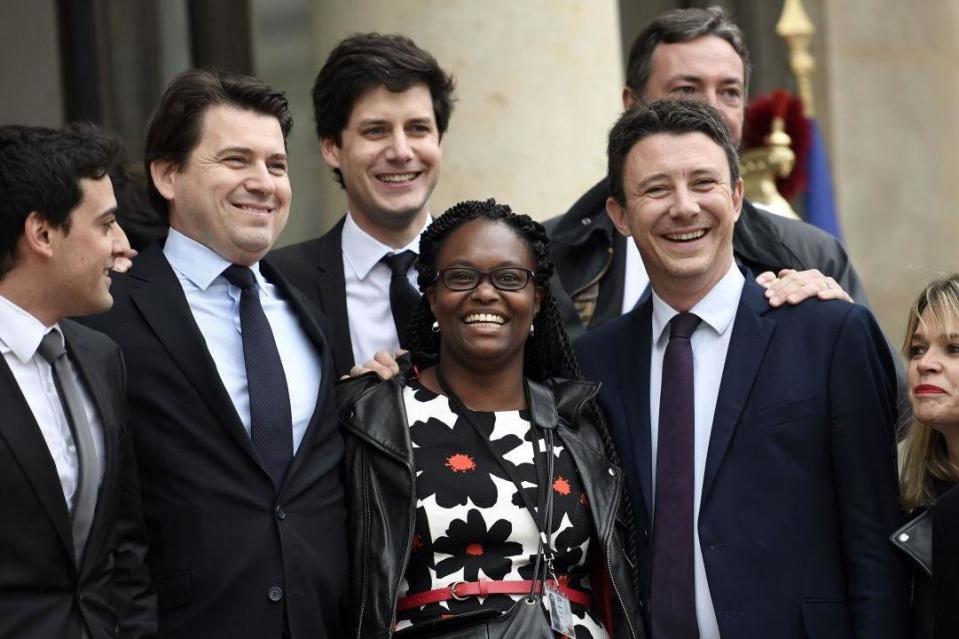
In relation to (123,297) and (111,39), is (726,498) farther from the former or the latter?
(111,39)

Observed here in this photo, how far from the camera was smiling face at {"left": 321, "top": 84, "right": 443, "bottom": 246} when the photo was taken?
5.91 metres

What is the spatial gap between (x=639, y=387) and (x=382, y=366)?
2.38ft

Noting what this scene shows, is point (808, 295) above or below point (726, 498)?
above

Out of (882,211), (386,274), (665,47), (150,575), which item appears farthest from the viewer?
(882,211)

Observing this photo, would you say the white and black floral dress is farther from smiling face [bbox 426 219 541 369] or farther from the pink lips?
the pink lips

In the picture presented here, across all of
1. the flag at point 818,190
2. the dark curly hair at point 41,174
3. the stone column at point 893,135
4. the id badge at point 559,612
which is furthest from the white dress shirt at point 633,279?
the stone column at point 893,135

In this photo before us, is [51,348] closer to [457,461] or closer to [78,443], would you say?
[78,443]

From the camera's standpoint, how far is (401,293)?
5781 millimetres

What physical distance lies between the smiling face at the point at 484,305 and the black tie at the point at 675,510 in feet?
1.44

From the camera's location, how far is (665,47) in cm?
649

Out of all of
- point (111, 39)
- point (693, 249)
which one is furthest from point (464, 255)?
point (111, 39)

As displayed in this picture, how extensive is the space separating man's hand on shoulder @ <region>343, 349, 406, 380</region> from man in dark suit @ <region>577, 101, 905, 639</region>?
0.65 meters

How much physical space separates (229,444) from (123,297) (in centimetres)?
51

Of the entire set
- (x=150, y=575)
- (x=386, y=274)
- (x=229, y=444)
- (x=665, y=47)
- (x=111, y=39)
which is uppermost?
(x=111, y=39)
